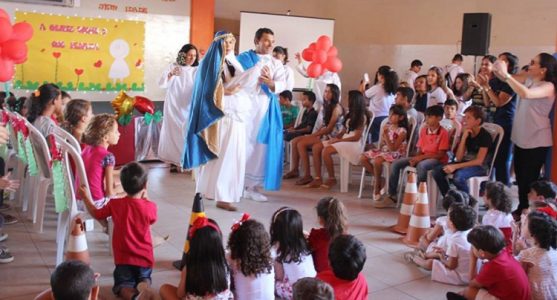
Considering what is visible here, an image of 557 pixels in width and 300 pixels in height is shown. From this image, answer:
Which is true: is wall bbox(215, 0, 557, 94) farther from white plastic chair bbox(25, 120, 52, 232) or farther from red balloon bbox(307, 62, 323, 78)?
white plastic chair bbox(25, 120, 52, 232)

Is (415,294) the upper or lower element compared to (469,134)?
lower

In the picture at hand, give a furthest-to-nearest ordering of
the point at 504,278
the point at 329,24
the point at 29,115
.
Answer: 1. the point at 329,24
2. the point at 29,115
3. the point at 504,278

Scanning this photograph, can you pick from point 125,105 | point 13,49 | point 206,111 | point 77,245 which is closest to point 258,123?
point 206,111

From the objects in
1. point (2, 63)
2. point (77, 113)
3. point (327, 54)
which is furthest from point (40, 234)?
point (327, 54)

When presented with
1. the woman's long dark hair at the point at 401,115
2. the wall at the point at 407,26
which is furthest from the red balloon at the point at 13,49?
the wall at the point at 407,26

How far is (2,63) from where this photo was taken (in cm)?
494

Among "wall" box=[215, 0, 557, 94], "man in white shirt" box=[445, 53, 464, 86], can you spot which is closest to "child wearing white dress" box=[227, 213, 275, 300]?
"man in white shirt" box=[445, 53, 464, 86]

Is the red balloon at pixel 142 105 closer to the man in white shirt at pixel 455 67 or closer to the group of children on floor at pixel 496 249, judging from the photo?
the group of children on floor at pixel 496 249

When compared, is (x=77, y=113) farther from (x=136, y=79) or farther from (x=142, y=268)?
(x=136, y=79)

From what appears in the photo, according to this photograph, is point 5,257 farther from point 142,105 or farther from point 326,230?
point 142,105

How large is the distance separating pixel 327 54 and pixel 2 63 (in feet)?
14.1

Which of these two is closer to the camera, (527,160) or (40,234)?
(40,234)

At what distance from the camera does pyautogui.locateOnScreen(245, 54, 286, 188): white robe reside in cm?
511

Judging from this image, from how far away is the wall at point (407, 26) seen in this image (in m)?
8.54
